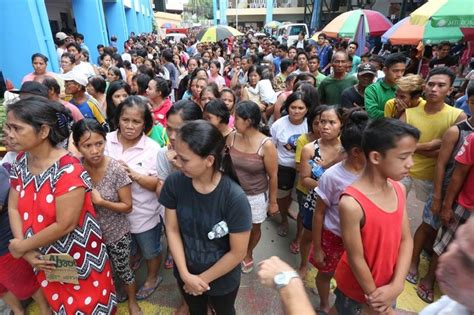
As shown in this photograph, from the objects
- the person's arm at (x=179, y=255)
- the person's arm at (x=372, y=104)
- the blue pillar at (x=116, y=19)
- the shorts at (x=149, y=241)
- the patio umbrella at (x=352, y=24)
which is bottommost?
the shorts at (x=149, y=241)

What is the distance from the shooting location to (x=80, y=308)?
6.21 feet

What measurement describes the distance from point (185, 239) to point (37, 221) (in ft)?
2.74

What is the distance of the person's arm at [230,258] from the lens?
1647mm

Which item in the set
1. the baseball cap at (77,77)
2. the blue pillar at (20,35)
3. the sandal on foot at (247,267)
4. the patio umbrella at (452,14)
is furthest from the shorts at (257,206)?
the blue pillar at (20,35)

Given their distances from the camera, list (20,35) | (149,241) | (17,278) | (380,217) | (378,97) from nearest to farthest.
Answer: (380,217), (17,278), (149,241), (378,97), (20,35)

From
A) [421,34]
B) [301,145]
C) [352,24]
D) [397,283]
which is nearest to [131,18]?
[352,24]

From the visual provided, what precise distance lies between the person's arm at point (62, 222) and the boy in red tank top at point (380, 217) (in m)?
1.43

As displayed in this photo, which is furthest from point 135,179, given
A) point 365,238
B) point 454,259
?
point 454,259

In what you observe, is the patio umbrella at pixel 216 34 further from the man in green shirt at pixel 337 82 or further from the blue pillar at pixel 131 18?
the blue pillar at pixel 131 18

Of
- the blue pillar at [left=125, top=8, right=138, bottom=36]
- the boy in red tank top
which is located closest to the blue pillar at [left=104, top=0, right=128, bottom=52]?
the blue pillar at [left=125, top=8, right=138, bottom=36]

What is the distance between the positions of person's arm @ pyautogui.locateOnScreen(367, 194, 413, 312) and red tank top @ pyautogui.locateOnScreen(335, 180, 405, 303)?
0.03 meters

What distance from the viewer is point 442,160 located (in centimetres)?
236

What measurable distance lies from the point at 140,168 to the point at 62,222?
75cm

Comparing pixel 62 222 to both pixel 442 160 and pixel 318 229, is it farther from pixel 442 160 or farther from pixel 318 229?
pixel 442 160
